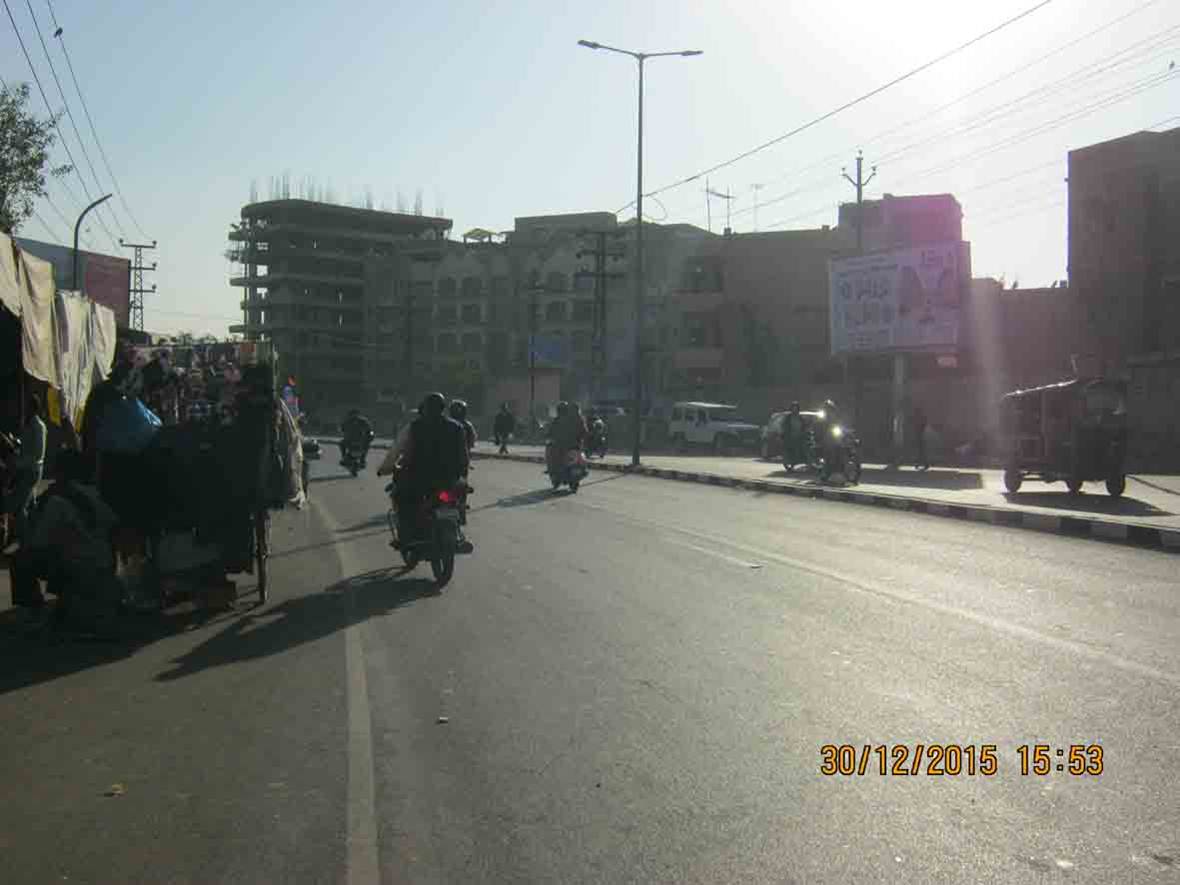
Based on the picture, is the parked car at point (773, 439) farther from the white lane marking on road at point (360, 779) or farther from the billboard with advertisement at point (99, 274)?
the white lane marking on road at point (360, 779)

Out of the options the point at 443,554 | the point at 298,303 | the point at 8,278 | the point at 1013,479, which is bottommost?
the point at 443,554

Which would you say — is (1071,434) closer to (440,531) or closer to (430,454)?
(430,454)

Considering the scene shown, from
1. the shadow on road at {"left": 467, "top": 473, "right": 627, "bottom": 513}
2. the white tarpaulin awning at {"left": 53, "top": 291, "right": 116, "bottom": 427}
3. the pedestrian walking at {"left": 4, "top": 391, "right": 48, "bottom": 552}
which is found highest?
the white tarpaulin awning at {"left": 53, "top": 291, "right": 116, "bottom": 427}

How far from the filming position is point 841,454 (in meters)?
26.9

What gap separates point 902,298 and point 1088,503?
18.3 m

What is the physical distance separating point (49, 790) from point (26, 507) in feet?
26.0

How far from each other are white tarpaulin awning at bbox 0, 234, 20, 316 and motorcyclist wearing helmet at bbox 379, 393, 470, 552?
4005 mm

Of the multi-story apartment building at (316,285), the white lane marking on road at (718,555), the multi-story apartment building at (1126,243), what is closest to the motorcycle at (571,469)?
the white lane marking on road at (718,555)

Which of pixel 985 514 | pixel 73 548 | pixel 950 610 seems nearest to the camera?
pixel 73 548

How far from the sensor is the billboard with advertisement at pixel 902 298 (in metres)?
36.4

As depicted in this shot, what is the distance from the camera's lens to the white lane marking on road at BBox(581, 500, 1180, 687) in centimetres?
710

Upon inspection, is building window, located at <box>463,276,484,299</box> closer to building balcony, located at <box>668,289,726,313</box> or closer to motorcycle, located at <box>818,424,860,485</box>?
building balcony, located at <box>668,289,726,313</box>

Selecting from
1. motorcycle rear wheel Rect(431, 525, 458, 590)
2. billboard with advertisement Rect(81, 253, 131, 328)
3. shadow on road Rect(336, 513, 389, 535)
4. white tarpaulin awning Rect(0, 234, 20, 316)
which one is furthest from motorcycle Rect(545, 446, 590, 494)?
billboard with advertisement Rect(81, 253, 131, 328)

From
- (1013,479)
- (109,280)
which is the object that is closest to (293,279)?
(109,280)
